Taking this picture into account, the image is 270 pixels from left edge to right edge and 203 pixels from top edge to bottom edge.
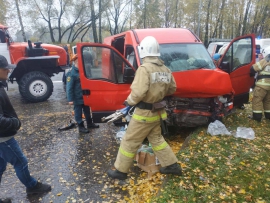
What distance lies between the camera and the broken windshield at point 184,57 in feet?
15.0

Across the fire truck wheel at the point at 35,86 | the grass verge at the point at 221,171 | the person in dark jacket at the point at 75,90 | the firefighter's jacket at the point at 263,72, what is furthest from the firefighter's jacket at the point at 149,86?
the fire truck wheel at the point at 35,86

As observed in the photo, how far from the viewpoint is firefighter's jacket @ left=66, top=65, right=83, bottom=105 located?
15.4 feet

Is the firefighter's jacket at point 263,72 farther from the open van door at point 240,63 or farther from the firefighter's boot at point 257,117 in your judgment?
the firefighter's boot at point 257,117

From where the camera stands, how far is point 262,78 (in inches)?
208

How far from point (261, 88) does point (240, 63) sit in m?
0.75

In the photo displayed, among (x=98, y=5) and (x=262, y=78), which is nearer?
(x=262, y=78)

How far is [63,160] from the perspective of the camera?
4.01m

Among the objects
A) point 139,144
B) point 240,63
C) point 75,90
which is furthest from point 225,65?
point 75,90

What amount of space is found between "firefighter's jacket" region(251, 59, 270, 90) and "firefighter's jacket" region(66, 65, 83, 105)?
3.98 m

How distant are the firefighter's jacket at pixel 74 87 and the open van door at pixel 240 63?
9.93 ft

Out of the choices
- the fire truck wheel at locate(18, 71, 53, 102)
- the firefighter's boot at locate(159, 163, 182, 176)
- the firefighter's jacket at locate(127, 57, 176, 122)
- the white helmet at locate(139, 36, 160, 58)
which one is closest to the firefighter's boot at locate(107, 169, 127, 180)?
the firefighter's boot at locate(159, 163, 182, 176)

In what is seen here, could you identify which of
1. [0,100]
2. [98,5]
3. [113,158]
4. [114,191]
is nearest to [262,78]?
[113,158]

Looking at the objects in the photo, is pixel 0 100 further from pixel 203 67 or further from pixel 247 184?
pixel 203 67

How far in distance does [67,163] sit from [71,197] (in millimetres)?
934
